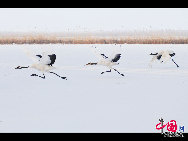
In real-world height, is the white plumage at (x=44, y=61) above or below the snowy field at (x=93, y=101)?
above

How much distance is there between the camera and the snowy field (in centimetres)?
305

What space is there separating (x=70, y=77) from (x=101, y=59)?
573mm

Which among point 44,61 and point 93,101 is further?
point 44,61

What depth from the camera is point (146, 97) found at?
414cm

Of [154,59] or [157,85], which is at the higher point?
[154,59]

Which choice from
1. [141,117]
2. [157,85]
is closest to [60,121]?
[141,117]

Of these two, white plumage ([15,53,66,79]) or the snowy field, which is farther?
white plumage ([15,53,66,79])

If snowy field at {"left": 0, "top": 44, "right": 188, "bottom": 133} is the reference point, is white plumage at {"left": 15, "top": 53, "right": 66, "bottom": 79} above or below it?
above

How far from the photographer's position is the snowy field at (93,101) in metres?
3.05

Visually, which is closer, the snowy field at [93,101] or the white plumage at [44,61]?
the snowy field at [93,101]

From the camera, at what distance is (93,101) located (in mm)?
3947

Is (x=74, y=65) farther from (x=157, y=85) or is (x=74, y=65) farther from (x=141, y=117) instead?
(x=141, y=117)

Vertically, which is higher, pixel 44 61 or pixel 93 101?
pixel 44 61

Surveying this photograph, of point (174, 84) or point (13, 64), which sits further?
point (13, 64)
